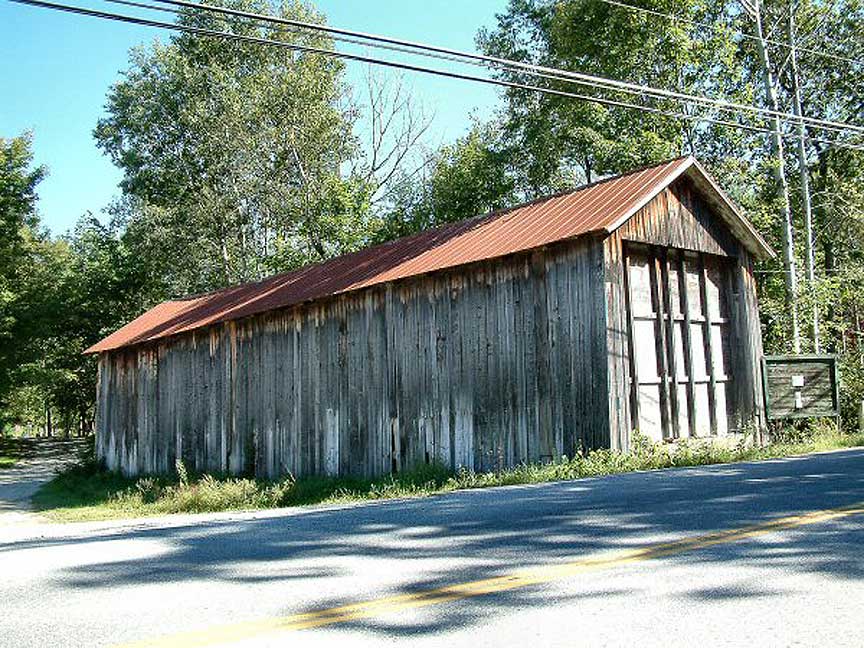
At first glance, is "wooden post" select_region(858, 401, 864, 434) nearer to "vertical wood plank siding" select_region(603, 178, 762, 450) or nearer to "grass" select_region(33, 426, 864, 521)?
"grass" select_region(33, 426, 864, 521)

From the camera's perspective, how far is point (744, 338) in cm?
1750

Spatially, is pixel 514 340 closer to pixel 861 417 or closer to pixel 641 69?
pixel 861 417

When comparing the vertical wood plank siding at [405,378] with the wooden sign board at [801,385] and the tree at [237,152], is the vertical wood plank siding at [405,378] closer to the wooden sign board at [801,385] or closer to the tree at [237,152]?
the wooden sign board at [801,385]

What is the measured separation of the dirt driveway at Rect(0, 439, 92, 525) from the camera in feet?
65.5

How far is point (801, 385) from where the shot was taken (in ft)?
57.1

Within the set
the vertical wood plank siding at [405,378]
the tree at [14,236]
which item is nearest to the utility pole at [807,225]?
the vertical wood plank siding at [405,378]

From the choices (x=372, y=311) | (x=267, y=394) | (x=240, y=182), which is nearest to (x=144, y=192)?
(x=240, y=182)

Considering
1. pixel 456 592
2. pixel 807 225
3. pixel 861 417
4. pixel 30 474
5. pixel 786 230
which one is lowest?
pixel 30 474

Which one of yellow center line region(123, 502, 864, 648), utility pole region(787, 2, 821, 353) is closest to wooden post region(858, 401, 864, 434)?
Result: utility pole region(787, 2, 821, 353)

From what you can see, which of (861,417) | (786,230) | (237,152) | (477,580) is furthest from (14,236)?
(477,580)

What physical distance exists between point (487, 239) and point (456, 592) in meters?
13.1

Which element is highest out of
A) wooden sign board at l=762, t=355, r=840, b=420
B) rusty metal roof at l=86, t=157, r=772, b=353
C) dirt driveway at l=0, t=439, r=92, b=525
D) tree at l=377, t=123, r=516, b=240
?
tree at l=377, t=123, r=516, b=240

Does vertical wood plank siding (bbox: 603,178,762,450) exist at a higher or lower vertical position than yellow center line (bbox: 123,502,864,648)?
higher

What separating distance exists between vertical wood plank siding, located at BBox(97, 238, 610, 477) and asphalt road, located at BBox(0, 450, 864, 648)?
767cm
